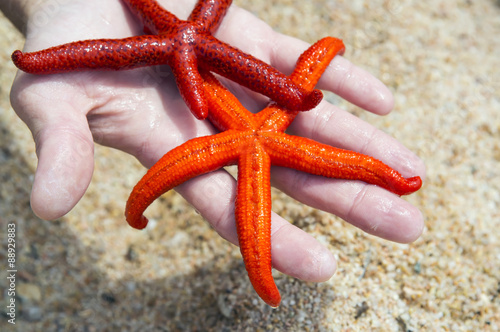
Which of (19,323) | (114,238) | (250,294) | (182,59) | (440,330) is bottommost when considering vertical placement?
(19,323)

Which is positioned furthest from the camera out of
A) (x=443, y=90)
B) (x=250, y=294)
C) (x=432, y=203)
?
(x=443, y=90)

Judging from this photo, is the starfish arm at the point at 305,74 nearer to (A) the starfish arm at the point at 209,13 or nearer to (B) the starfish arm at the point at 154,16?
(A) the starfish arm at the point at 209,13

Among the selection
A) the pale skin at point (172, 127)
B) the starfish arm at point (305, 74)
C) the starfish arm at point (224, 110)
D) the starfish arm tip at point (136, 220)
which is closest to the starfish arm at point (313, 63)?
the starfish arm at point (305, 74)

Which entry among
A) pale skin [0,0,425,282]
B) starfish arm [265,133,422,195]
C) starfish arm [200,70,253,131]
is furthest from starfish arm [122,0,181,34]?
starfish arm [265,133,422,195]

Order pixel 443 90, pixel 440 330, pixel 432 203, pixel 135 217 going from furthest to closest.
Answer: pixel 443 90, pixel 432 203, pixel 440 330, pixel 135 217

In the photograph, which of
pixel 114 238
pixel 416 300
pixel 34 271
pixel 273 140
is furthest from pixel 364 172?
pixel 34 271

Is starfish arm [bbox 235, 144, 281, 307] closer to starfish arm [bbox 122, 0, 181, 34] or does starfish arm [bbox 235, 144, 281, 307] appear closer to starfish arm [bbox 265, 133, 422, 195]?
starfish arm [bbox 265, 133, 422, 195]

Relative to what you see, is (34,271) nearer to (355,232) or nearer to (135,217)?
(135,217)

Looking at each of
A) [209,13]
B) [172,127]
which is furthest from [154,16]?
[172,127]
